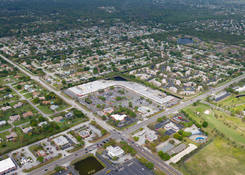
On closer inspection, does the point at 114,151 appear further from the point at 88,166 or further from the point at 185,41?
the point at 185,41

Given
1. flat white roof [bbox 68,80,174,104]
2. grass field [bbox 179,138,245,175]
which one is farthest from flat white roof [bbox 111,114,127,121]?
grass field [bbox 179,138,245,175]

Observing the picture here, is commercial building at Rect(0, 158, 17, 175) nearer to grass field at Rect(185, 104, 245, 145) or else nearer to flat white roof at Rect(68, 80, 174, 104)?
flat white roof at Rect(68, 80, 174, 104)

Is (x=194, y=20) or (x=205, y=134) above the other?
(x=194, y=20)

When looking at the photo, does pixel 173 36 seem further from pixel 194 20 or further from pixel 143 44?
pixel 194 20

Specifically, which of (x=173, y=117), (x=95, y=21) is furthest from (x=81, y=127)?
(x=95, y=21)

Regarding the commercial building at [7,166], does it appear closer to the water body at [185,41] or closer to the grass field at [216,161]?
the grass field at [216,161]

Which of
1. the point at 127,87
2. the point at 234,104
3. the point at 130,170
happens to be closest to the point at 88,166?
the point at 130,170
